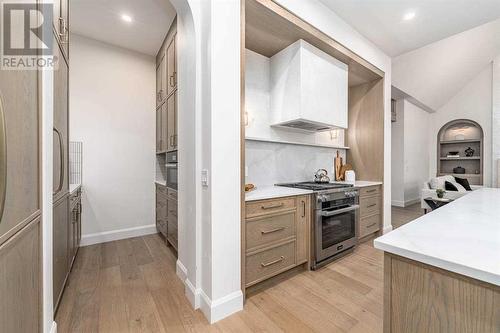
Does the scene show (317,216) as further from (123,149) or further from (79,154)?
(79,154)

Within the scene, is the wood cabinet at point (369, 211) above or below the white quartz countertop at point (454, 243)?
below

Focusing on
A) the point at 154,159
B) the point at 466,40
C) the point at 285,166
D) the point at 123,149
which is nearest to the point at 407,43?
the point at 285,166

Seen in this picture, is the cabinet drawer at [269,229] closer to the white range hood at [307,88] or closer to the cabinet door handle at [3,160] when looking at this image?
the white range hood at [307,88]

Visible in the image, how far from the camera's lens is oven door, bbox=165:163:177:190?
2.48m

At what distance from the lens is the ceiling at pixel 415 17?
229 cm

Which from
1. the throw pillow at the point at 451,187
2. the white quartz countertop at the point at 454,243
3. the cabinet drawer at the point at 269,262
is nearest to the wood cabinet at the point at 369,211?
the cabinet drawer at the point at 269,262

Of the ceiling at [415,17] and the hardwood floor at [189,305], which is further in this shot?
the ceiling at [415,17]

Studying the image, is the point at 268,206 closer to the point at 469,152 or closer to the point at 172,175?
the point at 172,175

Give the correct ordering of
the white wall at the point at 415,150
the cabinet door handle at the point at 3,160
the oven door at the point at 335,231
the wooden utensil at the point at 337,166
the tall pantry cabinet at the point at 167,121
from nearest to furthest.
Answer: the cabinet door handle at the point at 3,160
the oven door at the point at 335,231
the tall pantry cabinet at the point at 167,121
the wooden utensil at the point at 337,166
the white wall at the point at 415,150

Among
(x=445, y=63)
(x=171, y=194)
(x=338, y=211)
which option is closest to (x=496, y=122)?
(x=445, y=63)

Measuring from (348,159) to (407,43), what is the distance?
1.83 meters

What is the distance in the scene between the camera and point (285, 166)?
2.88m

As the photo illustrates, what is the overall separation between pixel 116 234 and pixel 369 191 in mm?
3702

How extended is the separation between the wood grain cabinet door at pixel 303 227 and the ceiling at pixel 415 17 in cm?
214
